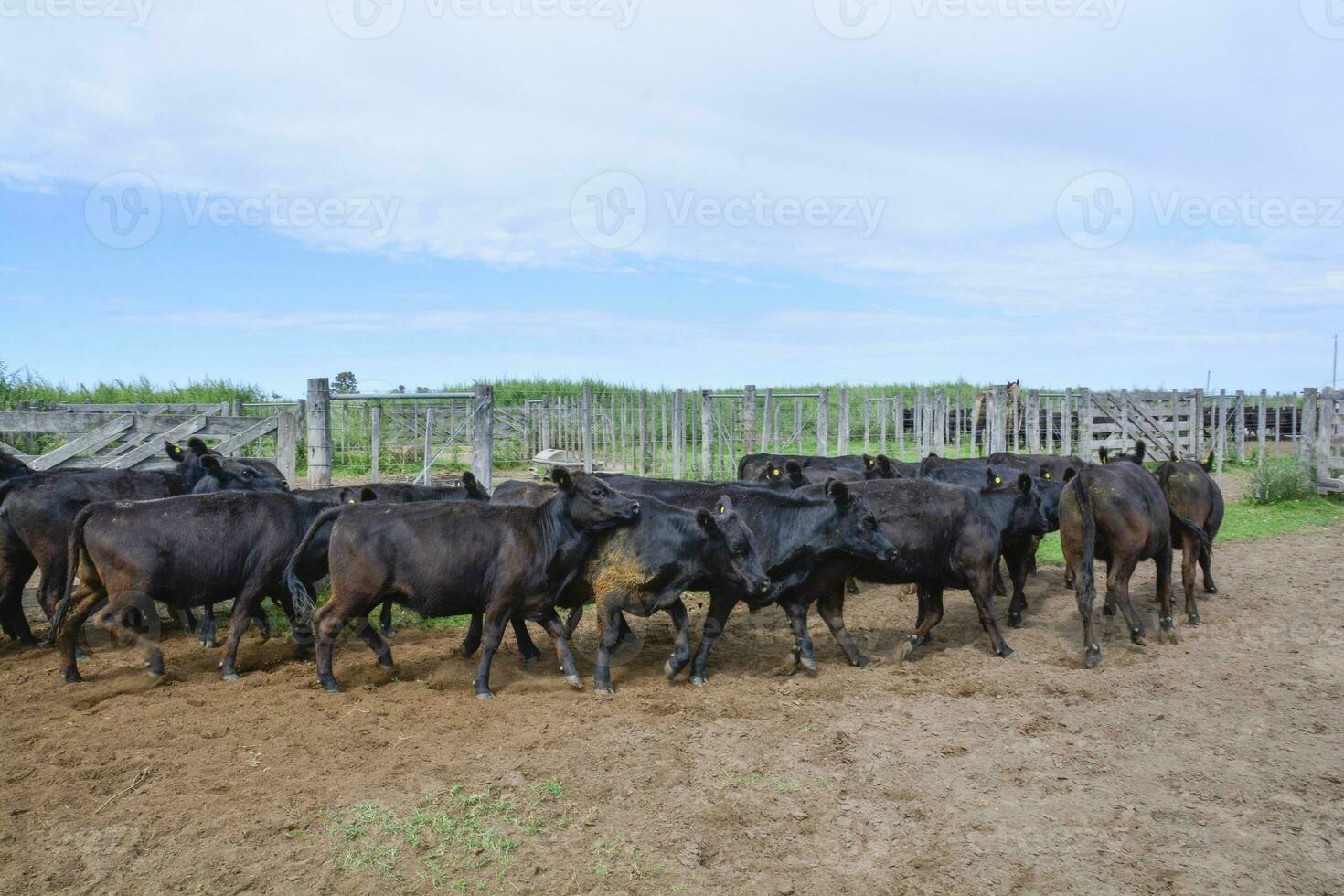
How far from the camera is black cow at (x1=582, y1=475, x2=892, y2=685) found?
8164 millimetres

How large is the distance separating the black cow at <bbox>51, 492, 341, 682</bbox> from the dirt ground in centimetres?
51

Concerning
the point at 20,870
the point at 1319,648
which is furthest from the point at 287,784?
the point at 1319,648

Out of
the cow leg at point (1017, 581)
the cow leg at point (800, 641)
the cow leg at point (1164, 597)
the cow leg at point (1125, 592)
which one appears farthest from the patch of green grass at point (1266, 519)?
the cow leg at point (800, 641)

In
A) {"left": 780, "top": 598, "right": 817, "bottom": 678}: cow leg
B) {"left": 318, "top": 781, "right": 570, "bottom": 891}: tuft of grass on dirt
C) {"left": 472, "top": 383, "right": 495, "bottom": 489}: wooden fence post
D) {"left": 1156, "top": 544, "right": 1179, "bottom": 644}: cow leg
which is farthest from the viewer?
{"left": 472, "top": 383, "right": 495, "bottom": 489}: wooden fence post

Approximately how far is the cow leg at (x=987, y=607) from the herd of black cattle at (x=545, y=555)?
0.02 m

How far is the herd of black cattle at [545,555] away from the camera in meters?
7.56

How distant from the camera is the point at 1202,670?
7848 mm

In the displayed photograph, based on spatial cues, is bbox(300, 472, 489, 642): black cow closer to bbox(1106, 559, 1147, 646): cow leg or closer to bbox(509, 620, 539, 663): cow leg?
bbox(509, 620, 539, 663): cow leg

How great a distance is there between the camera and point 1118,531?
866 cm

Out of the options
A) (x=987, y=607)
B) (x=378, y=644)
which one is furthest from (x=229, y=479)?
(x=987, y=607)

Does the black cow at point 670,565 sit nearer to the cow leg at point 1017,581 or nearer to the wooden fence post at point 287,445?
the cow leg at point 1017,581

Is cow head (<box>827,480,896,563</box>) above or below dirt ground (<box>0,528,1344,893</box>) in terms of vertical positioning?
above

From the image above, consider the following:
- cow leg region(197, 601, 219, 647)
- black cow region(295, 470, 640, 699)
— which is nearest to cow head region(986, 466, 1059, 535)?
black cow region(295, 470, 640, 699)

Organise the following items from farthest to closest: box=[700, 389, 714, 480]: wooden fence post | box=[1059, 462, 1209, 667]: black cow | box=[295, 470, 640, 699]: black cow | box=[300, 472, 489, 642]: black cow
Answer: box=[700, 389, 714, 480]: wooden fence post
box=[300, 472, 489, 642]: black cow
box=[1059, 462, 1209, 667]: black cow
box=[295, 470, 640, 699]: black cow
